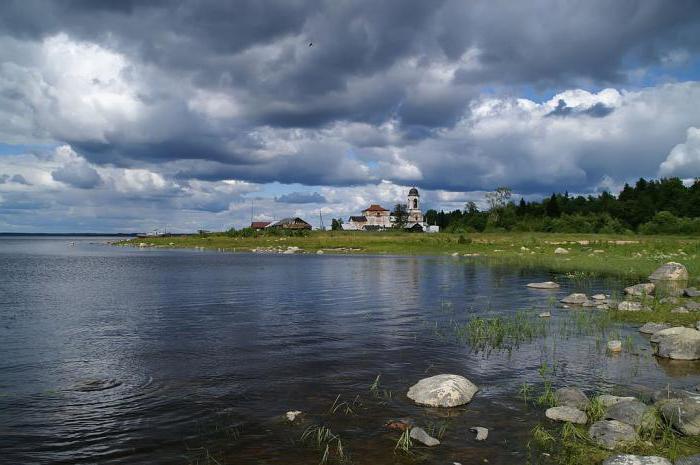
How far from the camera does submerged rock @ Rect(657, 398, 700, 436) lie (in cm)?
1170

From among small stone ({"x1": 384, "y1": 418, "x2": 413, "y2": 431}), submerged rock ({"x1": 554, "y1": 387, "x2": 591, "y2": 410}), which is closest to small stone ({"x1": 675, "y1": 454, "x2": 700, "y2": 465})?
submerged rock ({"x1": 554, "y1": 387, "x2": 591, "y2": 410})

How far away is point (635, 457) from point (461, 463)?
3344 mm

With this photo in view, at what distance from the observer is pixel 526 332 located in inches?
910

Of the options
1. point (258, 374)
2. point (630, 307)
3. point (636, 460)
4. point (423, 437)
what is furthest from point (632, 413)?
point (630, 307)

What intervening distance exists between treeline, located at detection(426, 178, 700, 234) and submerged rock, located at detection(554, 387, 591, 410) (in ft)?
365

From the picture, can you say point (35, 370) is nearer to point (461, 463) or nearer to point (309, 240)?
point (461, 463)

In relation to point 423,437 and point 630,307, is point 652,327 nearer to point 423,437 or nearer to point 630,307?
point 630,307

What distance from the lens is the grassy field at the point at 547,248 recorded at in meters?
59.1

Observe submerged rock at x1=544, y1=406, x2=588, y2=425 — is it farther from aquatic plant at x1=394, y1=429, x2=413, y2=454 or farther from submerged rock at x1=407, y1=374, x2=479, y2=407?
aquatic plant at x1=394, y1=429, x2=413, y2=454

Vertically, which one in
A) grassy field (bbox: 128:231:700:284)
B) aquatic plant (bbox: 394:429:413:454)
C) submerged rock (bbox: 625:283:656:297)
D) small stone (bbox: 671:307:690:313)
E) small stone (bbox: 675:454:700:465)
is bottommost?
aquatic plant (bbox: 394:429:413:454)

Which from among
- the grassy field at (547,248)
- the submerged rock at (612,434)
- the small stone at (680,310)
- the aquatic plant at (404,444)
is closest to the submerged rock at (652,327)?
the small stone at (680,310)

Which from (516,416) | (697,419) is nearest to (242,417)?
(516,416)

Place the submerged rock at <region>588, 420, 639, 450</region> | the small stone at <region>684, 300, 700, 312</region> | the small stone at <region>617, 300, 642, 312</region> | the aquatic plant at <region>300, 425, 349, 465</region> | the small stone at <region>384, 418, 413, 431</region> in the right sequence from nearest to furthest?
the aquatic plant at <region>300, 425, 349, 465</region> → the submerged rock at <region>588, 420, 639, 450</region> → the small stone at <region>384, 418, 413, 431</region> → the small stone at <region>684, 300, 700, 312</region> → the small stone at <region>617, 300, 642, 312</region>

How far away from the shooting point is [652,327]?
23.3 meters
